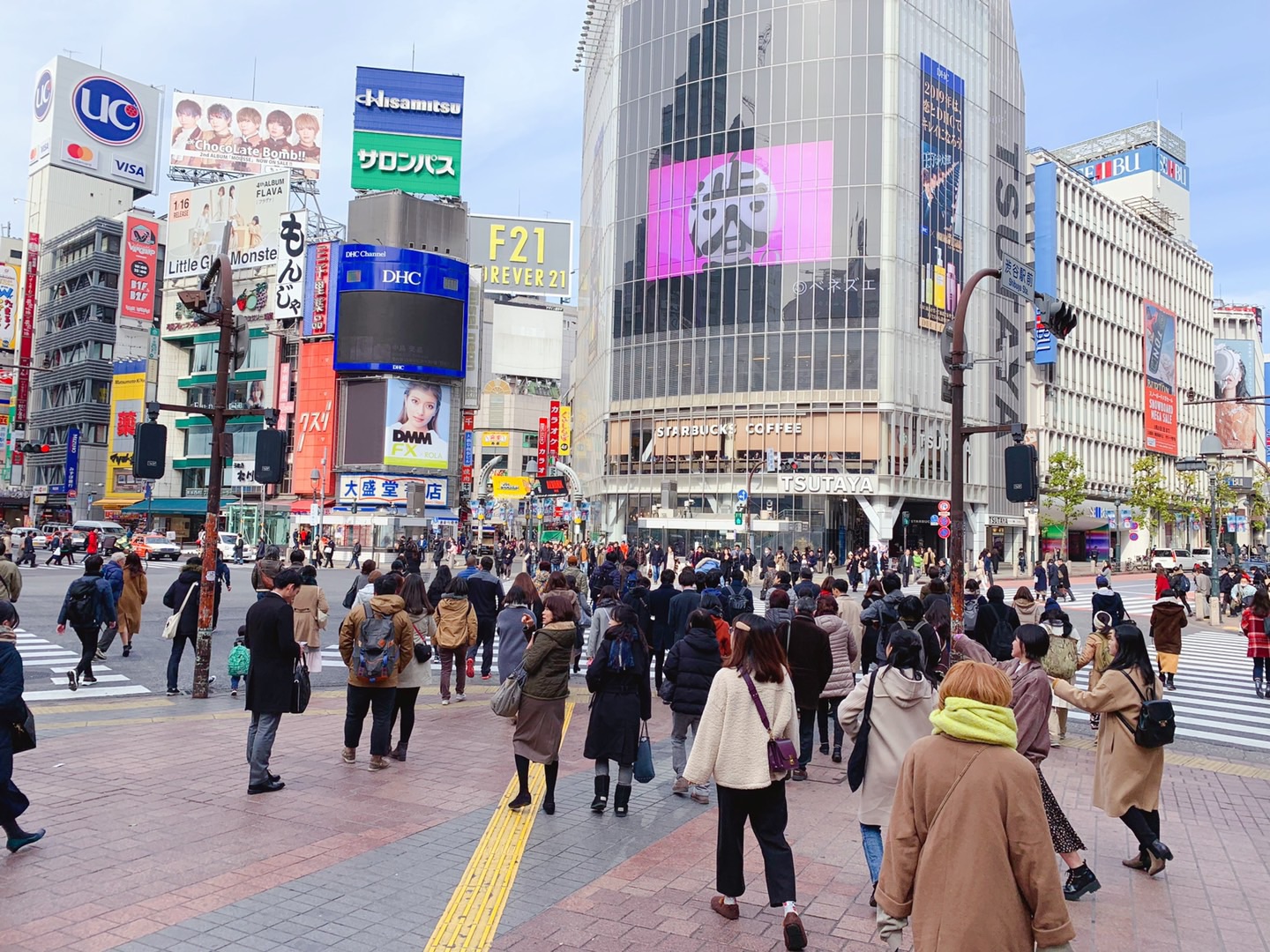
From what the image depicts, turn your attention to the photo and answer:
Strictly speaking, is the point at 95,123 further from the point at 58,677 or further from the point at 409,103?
the point at 58,677

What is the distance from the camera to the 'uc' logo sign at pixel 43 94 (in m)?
83.9

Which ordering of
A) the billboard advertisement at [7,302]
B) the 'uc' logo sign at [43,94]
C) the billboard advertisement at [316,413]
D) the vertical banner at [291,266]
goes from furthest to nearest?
the 'uc' logo sign at [43,94] < the vertical banner at [291,266] < the billboard advertisement at [316,413] < the billboard advertisement at [7,302]

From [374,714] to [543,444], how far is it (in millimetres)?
59390

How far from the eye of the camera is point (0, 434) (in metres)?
88.0

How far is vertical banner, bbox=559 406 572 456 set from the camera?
8031 cm

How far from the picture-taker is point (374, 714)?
8.49 m

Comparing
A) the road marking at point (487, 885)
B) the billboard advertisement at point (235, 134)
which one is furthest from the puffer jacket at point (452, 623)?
the billboard advertisement at point (235, 134)

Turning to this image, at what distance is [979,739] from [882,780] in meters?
2.02

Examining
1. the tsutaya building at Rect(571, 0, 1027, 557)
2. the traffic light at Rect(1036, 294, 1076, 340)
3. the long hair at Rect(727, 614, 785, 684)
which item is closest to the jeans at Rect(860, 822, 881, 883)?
→ the long hair at Rect(727, 614, 785, 684)

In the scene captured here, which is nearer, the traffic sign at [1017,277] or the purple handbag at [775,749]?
the purple handbag at [775,749]

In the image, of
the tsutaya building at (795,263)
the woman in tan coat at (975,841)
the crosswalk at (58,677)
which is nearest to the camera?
the woman in tan coat at (975,841)

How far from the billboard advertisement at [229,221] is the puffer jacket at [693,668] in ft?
222

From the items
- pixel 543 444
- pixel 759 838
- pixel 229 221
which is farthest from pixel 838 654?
pixel 229 221

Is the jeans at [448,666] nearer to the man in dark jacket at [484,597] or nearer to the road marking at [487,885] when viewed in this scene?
the man in dark jacket at [484,597]
